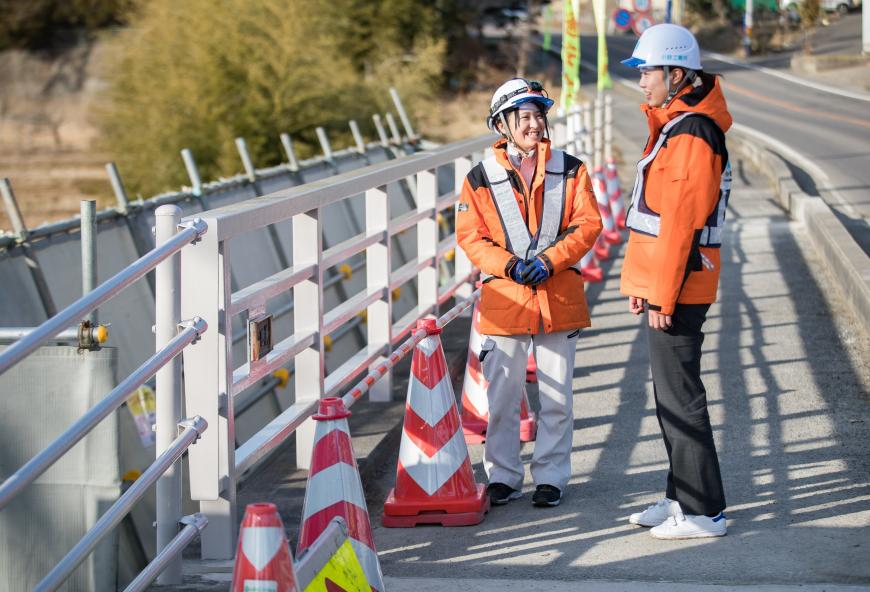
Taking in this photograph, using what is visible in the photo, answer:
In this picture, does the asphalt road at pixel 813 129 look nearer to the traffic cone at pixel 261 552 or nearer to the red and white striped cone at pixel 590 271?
the red and white striped cone at pixel 590 271

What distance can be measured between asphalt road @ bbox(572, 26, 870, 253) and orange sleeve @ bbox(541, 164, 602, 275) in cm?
811

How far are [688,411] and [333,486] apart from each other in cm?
156

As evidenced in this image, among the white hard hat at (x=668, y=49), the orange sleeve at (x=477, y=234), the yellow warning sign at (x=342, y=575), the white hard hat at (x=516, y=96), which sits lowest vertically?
the yellow warning sign at (x=342, y=575)

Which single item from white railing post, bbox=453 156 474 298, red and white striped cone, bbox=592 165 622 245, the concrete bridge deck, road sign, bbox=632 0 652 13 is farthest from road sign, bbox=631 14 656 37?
white railing post, bbox=453 156 474 298

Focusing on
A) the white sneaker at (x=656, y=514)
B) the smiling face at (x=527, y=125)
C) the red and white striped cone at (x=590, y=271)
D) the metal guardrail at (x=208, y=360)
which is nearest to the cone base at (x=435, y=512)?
the metal guardrail at (x=208, y=360)

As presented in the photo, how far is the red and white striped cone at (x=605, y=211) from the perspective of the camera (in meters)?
14.2

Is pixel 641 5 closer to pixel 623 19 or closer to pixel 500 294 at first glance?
pixel 623 19

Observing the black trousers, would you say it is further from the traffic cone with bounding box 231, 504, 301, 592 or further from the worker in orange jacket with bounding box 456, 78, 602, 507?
the traffic cone with bounding box 231, 504, 301, 592

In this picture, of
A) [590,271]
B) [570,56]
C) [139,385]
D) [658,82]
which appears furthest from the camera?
[570,56]

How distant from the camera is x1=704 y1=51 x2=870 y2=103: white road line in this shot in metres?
44.7

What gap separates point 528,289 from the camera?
5742 millimetres

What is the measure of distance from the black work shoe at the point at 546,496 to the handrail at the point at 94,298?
203 cm

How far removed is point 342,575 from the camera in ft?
12.9

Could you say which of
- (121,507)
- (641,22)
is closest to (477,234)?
(121,507)
